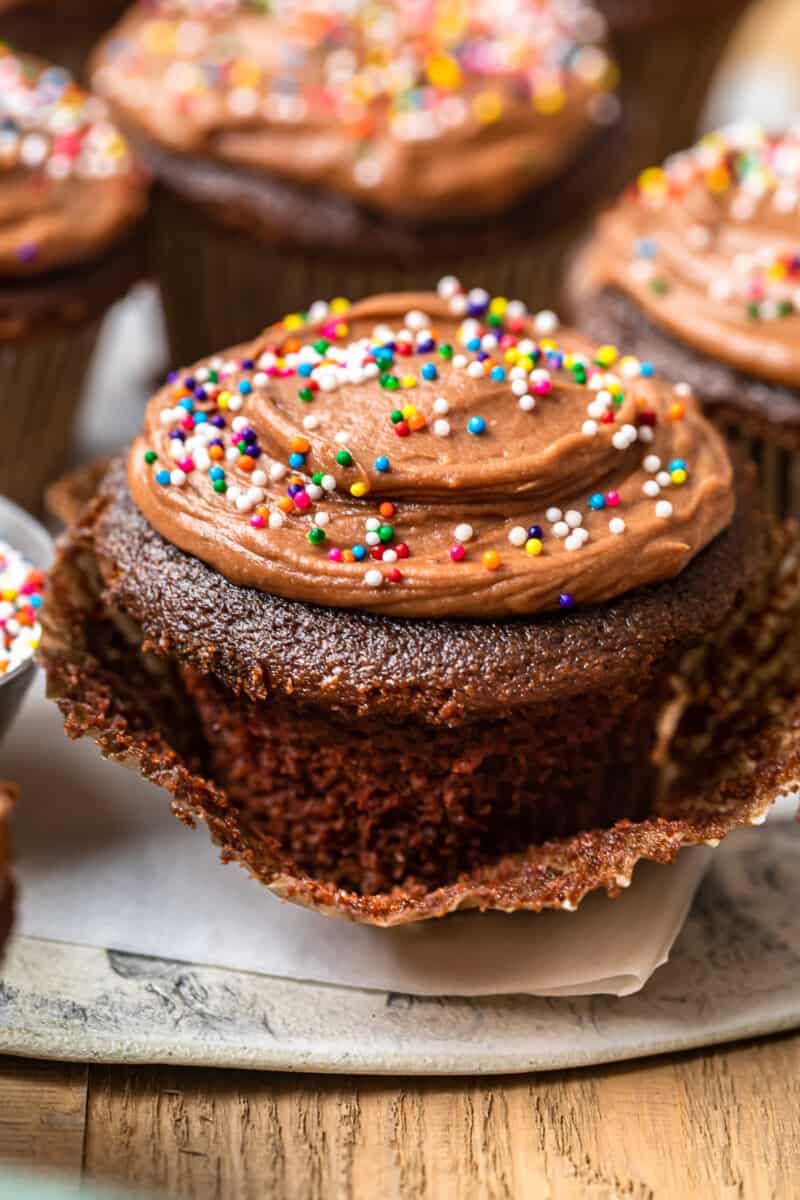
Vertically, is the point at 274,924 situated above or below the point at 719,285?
below

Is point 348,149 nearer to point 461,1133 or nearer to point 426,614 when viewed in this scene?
point 426,614

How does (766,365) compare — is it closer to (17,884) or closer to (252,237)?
(252,237)

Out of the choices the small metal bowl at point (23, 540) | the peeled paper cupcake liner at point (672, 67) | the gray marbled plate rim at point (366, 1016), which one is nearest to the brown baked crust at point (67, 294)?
the small metal bowl at point (23, 540)

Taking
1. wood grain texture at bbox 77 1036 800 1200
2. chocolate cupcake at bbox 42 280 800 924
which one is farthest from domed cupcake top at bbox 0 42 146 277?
wood grain texture at bbox 77 1036 800 1200

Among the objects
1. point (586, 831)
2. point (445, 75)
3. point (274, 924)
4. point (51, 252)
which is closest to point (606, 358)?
point (586, 831)

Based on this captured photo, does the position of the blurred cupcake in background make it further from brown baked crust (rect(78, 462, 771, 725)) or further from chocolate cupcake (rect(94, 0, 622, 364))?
brown baked crust (rect(78, 462, 771, 725))
